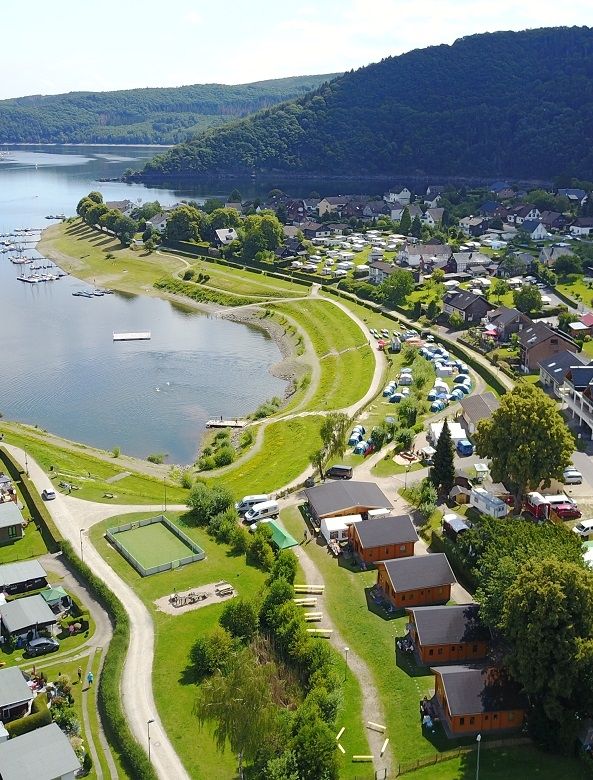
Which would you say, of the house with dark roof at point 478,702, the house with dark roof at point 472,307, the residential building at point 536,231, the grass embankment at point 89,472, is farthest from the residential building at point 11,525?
the residential building at point 536,231

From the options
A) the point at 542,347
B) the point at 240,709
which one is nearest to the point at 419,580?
the point at 240,709

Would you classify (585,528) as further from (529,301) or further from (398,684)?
(529,301)

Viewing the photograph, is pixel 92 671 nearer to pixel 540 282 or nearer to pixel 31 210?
pixel 540 282

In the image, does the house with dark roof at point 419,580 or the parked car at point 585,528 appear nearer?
the house with dark roof at point 419,580

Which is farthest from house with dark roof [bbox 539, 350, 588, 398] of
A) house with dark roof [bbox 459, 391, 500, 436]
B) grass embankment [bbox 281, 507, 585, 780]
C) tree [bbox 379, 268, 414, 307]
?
tree [bbox 379, 268, 414, 307]

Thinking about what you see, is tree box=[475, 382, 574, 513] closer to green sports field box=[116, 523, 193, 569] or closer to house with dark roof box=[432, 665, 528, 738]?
house with dark roof box=[432, 665, 528, 738]

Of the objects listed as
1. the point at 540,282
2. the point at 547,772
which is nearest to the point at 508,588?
the point at 547,772

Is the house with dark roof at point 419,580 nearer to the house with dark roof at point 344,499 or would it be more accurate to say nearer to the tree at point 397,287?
the house with dark roof at point 344,499
